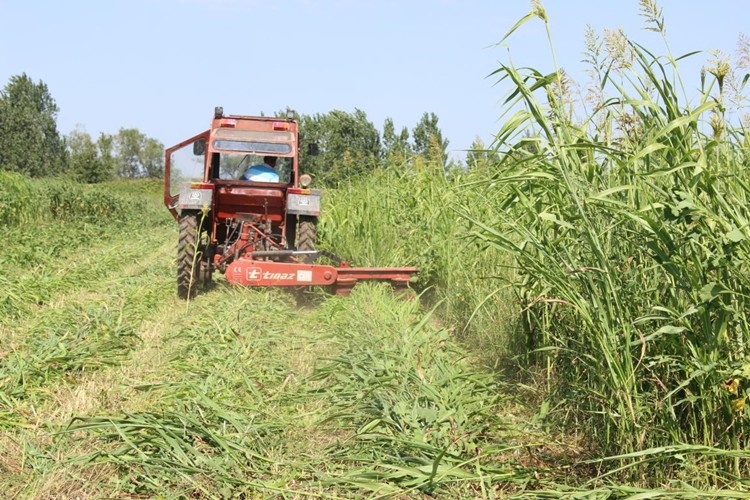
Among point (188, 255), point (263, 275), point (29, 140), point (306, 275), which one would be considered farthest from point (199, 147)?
point (29, 140)

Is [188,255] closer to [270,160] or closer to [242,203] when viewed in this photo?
[242,203]

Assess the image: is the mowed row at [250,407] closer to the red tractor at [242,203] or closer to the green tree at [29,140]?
the red tractor at [242,203]

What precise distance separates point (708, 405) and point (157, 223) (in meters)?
22.8

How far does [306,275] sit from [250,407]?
11.8 feet

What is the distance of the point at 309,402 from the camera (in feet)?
13.7

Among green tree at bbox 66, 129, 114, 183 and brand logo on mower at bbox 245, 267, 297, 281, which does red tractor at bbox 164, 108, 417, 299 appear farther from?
green tree at bbox 66, 129, 114, 183

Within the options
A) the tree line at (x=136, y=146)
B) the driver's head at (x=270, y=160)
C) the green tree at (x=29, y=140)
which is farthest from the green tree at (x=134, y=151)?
the driver's head at (x=270, y=160)

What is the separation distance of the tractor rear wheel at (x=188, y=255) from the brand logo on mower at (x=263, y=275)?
2.59 ft

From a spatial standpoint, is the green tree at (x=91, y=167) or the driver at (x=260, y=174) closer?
the driver at (x=260, y=174)

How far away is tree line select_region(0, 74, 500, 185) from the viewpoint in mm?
10688

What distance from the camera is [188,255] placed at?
316 inches

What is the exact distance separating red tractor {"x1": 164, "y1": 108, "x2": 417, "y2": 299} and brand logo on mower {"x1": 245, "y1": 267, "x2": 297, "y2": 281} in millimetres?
438

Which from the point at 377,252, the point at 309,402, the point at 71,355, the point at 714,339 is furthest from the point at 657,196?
the point at 377,252

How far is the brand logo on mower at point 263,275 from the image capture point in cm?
729
